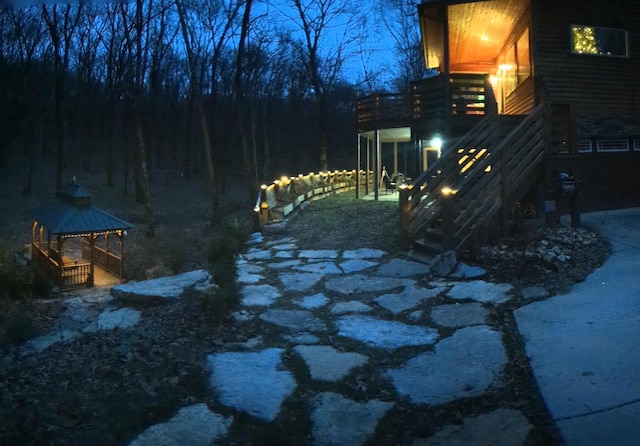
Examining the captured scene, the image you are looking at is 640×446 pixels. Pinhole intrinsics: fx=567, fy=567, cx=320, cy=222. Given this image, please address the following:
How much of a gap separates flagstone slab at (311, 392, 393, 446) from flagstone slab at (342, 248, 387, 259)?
5.67 m

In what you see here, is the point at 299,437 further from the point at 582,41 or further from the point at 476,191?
the point at 582,41

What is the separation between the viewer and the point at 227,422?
4.09 metres

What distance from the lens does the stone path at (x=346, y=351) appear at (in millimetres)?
4035

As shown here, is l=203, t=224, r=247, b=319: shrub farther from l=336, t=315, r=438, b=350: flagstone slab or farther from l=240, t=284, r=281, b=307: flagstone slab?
l=336, t=315, r=438, b=350: flagstone slab

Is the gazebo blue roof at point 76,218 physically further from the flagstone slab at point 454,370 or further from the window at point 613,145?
the window at point 613,145

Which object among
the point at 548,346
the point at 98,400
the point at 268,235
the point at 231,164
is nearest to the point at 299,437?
the point at 98,400

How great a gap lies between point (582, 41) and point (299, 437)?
1269cm

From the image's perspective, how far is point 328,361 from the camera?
207 inches

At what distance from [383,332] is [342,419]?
2.01 metres

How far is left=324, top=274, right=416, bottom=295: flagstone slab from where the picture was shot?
7910mm

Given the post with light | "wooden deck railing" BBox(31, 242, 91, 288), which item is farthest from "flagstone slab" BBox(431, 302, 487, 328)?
"wooden deck railing" BBox(31, 242, 91, 288)

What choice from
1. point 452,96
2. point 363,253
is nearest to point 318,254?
point 363,253

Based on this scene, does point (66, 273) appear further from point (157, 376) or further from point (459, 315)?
point (459, 315)

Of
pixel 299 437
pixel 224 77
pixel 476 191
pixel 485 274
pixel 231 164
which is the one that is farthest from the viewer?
pixel 231 164
